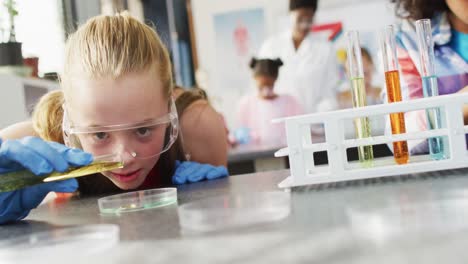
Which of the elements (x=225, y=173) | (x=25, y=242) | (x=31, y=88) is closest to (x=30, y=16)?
(x=31, y=88)

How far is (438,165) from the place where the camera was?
0.90 metres

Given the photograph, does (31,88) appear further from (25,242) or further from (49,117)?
(25,242)

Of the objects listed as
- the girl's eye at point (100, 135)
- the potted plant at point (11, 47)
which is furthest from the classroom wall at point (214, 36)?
the girl's eye at point (100, 135)

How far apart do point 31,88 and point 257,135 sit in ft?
7.48

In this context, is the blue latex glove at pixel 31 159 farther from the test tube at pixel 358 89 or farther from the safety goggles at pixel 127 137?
the test tube at pixel 358 89

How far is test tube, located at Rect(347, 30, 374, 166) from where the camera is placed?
101 cm

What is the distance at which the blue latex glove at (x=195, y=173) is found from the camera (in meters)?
1.54

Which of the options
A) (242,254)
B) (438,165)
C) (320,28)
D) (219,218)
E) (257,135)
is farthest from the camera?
(320,28)

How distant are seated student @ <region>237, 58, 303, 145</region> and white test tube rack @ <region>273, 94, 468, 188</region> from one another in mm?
3921

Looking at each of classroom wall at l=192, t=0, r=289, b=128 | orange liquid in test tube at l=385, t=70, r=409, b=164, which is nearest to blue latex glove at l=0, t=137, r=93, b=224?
orange liquid in test tube at l=385, t=70, r=409, b=164

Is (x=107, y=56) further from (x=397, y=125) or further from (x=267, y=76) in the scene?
(x=267, y=76)

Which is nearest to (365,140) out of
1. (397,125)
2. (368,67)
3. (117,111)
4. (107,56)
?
(397,125)

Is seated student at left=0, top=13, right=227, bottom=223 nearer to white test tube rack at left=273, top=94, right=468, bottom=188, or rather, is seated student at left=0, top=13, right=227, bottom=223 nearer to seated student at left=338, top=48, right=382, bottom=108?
white test tube rack at left=273, top=94, right=468, bottom=188

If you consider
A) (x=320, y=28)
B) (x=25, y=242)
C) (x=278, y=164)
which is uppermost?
(x=320, y=28)
